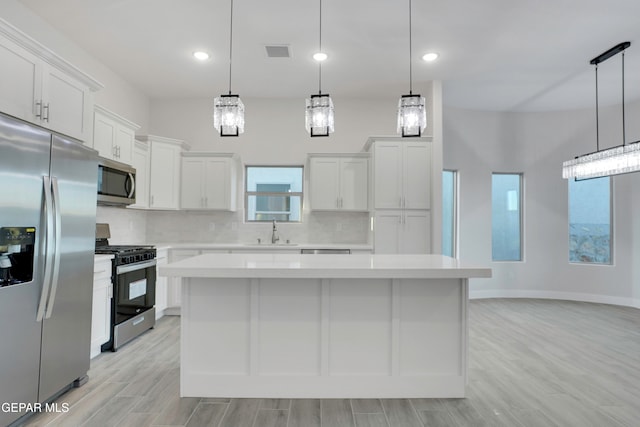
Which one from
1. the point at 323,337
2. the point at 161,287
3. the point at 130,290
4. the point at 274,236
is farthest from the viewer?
the point at 274,236

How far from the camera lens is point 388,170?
479 centimetres

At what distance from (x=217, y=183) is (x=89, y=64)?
198cm

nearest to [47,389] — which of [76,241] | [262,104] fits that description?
[76,241]

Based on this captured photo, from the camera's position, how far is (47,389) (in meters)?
2.30

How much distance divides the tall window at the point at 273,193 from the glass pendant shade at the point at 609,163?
366cm

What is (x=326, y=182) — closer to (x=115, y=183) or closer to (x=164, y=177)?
(x=164, y=177)

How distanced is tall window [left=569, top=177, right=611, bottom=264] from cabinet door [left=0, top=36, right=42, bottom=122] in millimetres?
7019

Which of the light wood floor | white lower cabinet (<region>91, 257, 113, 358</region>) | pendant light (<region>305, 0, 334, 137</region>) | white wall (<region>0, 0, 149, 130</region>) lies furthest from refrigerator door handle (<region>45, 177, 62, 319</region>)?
white wall (<region>0, 0, 149, 130</region>)

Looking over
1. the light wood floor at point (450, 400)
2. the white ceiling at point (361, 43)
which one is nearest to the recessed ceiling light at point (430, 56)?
the white ceiling at point (361, 43)

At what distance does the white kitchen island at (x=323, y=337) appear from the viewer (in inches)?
98.1

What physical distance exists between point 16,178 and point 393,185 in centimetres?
380

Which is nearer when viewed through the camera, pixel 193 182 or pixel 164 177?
pixel 164 177

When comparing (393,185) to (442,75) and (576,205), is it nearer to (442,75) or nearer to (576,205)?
(442,75)

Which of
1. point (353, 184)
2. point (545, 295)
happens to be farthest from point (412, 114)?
point (545, 295)
